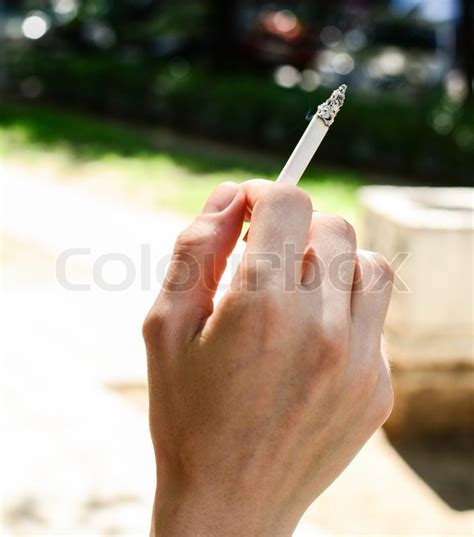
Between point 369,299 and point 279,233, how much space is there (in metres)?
0.13

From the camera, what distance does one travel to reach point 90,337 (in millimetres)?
5066

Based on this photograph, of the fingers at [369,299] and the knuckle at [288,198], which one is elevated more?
the knuckle at [288,198]

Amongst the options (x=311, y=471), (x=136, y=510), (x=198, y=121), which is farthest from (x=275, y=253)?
(x=198, y=121)

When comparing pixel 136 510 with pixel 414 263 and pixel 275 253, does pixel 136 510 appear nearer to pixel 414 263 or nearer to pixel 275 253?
pixel 414 263

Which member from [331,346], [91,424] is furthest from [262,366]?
[91,424]

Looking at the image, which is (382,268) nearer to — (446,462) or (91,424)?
(91,424)

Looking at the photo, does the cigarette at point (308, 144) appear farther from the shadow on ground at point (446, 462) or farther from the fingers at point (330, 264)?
the shadow on ground at point (446, 462)

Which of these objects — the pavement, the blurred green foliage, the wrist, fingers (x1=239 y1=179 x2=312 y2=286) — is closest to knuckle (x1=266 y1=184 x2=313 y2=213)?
fingers (x1=239 y1=179 x2=312 y2=286)

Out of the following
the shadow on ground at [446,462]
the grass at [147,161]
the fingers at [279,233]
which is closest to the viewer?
the fingers at [279,233]

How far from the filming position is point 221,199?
3.22ft

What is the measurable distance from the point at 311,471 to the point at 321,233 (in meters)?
0.25

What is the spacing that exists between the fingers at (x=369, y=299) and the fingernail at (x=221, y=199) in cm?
15

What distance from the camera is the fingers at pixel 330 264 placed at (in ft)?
2.93

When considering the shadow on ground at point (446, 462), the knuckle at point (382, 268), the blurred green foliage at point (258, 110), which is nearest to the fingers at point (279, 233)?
the knuckle at point (382, 268)
